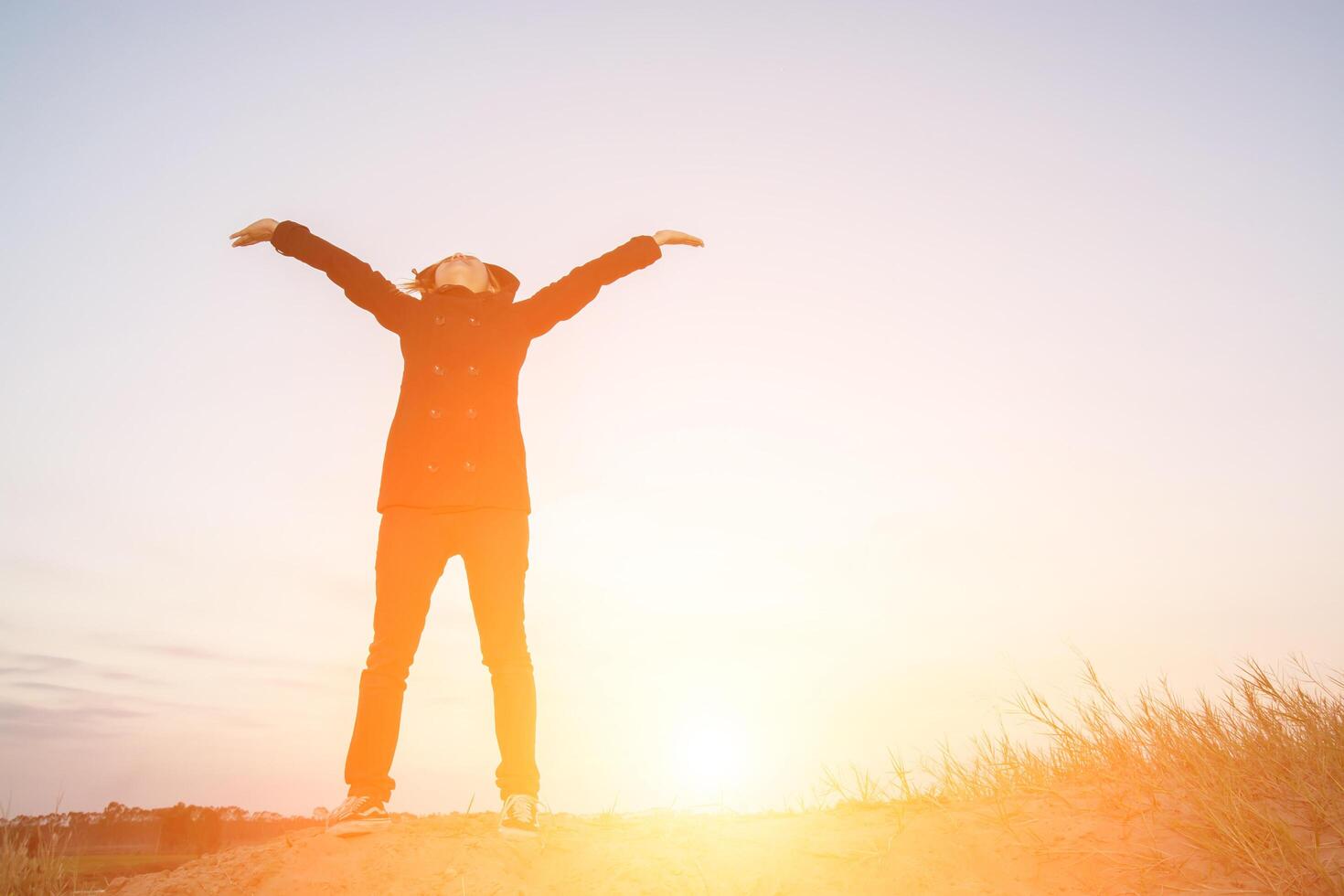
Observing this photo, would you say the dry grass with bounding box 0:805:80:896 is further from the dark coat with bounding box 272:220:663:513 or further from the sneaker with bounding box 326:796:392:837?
the dark coat with bounding box 272:220:663:513

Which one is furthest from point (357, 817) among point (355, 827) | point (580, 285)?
point (580, 285)

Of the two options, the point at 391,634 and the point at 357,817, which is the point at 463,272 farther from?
the point at 357,817

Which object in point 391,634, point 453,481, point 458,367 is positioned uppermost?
point 458,367

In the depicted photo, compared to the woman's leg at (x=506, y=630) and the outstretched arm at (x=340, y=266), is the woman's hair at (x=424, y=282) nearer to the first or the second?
the outstretched arm at (x=340, y=266)

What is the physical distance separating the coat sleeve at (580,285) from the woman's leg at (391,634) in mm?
1557

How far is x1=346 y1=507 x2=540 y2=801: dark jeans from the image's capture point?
4.58 metres

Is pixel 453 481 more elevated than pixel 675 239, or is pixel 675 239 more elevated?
pixel 675 239

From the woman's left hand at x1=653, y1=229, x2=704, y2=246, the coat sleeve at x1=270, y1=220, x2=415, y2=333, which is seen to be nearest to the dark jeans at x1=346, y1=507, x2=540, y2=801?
the coat sleeve at x1=270, y1=220, x2=415, y2=333

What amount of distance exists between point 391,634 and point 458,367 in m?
1.69

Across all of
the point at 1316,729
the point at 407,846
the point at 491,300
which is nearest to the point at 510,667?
the point at 407,846

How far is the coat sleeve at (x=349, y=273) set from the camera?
17.8 feet

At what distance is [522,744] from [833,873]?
5.80ft

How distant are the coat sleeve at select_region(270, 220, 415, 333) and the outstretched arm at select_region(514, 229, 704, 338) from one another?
78 centimetres

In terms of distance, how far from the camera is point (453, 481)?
502 centimetres
